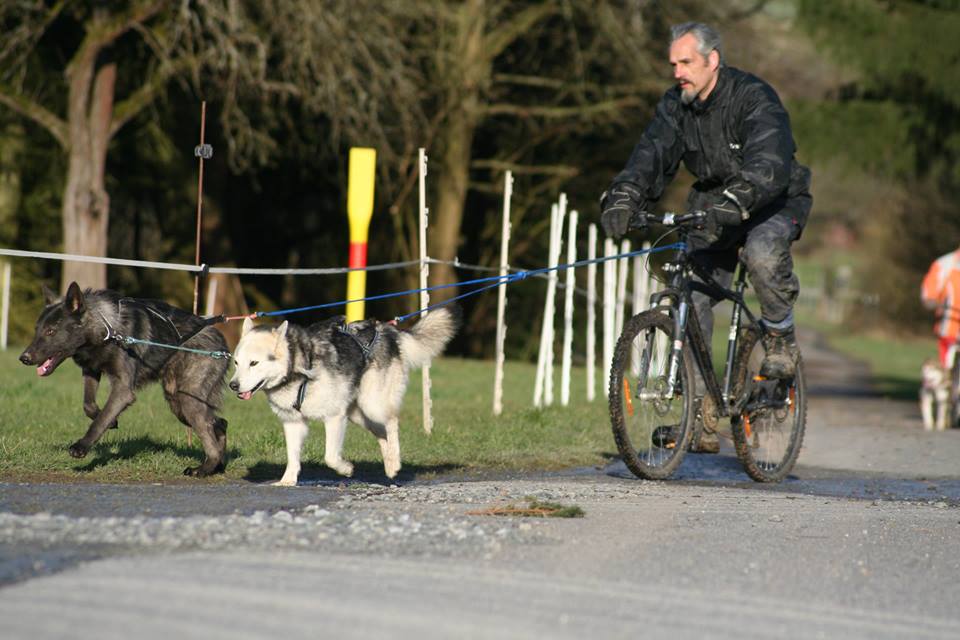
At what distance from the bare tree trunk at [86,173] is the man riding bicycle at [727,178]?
13.4 metres

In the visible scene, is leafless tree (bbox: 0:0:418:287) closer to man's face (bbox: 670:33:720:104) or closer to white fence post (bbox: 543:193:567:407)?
white fence post (bbox: 543:193:567:407)

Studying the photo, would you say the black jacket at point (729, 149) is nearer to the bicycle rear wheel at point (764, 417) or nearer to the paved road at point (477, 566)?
the bicycle rear wheel at point (764, 417)

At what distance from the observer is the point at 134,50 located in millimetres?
22891

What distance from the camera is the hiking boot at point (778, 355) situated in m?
9.08

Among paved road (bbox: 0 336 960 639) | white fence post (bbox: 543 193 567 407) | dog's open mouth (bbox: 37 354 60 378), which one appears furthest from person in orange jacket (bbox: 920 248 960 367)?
dog's open mouth (bbox: 37 354 60 378)

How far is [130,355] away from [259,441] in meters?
2.03

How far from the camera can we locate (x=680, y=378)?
862 centimetres

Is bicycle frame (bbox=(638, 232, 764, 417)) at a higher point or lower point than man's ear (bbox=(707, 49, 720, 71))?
lower

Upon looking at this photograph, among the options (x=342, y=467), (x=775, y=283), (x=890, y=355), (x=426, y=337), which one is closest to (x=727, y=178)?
(x=775, y=283)

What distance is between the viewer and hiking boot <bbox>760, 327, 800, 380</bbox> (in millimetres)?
9078

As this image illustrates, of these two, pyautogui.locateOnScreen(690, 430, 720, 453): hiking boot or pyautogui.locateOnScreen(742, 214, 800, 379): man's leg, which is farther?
pyautogui.locateOnScreen(690, 430, 720, 453): hiking boot

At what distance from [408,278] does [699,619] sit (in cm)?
2365

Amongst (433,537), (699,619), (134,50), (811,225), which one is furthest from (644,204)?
(811,225)

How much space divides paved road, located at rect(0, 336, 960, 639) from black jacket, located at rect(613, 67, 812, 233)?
5.69ft
